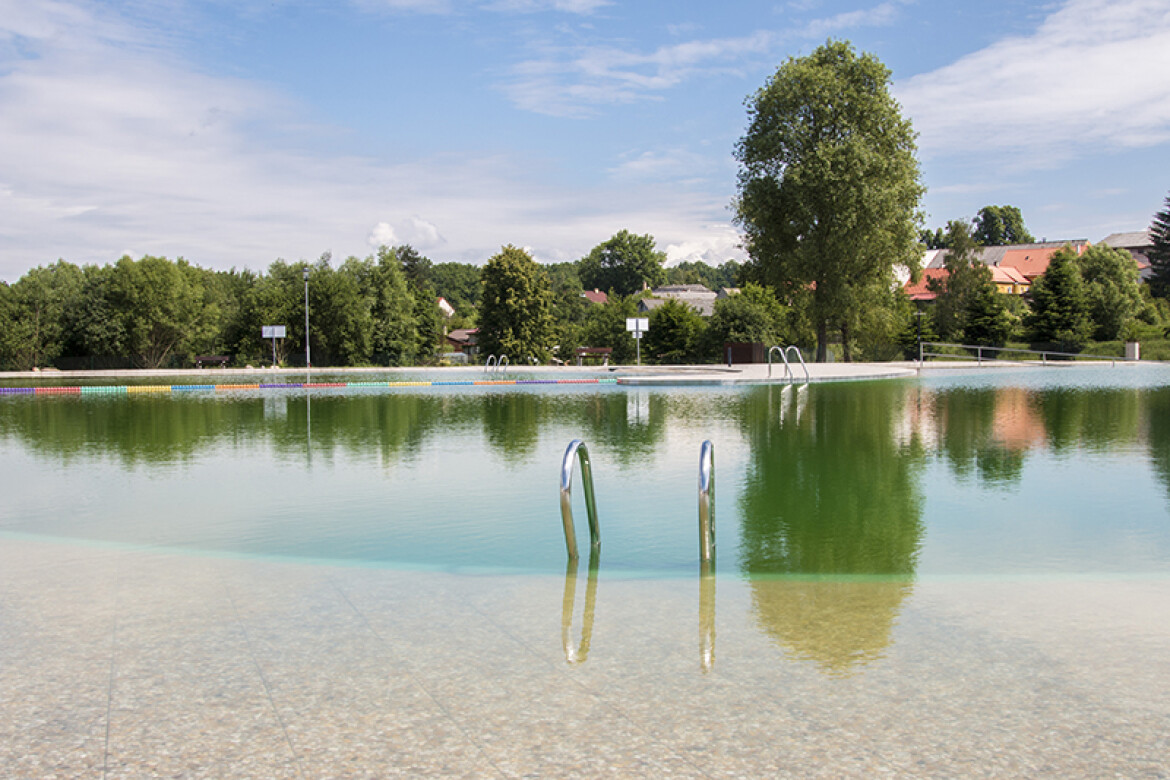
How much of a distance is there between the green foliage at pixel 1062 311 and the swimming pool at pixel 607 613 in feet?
164

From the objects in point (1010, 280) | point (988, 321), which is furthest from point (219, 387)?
point (1010, 280)

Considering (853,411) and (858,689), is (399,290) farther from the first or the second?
(858,689)

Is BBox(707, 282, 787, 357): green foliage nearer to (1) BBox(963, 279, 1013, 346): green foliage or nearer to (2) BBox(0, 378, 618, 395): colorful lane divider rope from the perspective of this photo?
(1) BBox(963, 279, 1013, 346): green foliage

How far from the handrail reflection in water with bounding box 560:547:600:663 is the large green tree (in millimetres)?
38814

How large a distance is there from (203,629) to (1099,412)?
60.9 feet

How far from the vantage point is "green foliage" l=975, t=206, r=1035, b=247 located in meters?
134

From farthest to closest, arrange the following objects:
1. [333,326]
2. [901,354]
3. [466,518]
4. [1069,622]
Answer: [333,326] → [901,354] → [466,518] → [1069,622]

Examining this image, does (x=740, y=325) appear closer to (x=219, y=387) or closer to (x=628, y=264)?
(x=219, y=387)

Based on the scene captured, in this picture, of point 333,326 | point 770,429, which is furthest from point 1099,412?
point 333,326

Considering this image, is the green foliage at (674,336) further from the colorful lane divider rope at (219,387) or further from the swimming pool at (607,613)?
the swimming pool at (607,613)

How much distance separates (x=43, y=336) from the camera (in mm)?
63812

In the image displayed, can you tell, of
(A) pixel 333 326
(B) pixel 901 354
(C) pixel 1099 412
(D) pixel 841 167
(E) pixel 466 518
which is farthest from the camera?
(A) pixel 333 326

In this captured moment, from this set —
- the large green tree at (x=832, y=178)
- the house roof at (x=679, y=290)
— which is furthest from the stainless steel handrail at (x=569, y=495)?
the house roof at (x=679, y=290)

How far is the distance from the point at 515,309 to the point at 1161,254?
65667mm
